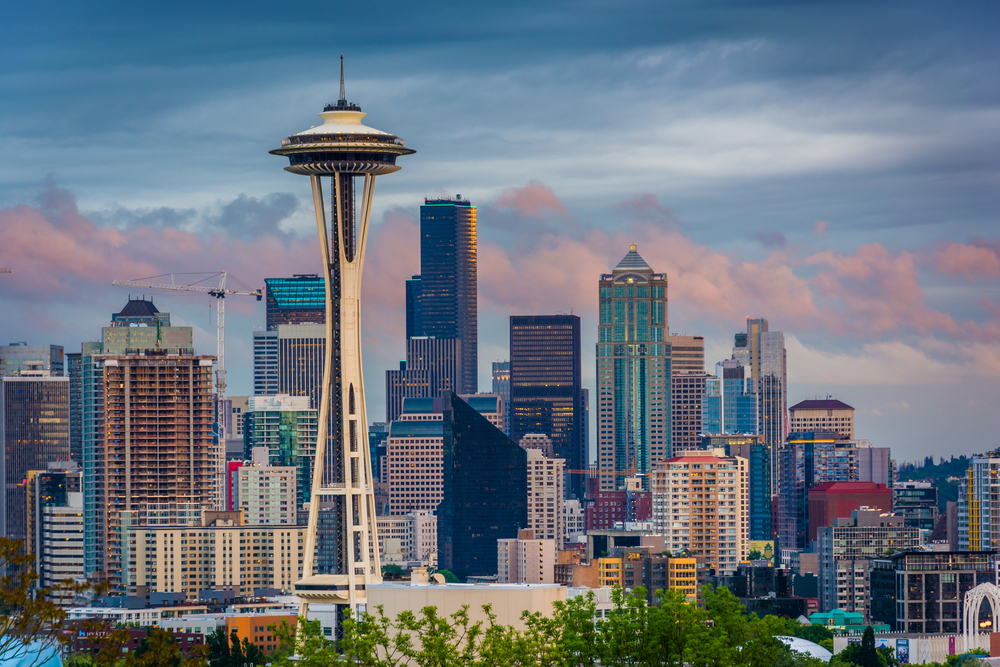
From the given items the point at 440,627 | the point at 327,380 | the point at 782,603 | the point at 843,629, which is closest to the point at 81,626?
the point at 440,627

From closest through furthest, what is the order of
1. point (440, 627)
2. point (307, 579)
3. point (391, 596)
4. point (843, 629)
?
1. point (440, 627)
2. point (391, 596)
3. point (307, 579)
4. point (843, 629)

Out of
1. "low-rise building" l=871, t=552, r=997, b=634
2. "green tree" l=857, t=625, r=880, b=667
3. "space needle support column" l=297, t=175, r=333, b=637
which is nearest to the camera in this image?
"space needle support column" l=297, t=175, r=333, b=637

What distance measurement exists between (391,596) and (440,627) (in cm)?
1161

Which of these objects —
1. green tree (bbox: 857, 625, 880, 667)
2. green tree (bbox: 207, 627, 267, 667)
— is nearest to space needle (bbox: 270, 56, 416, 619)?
green tree (bbox: 207, 627, 267, 667)

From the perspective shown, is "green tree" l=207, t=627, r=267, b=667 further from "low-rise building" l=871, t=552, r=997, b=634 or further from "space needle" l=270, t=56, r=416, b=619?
"low-rise building" l=871, t=552, r=997, b=634

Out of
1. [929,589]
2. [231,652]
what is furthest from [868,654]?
[231,652]

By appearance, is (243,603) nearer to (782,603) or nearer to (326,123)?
(782,603)

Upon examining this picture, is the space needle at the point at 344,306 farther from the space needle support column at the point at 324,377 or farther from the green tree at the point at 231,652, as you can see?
the green tree at the point at 231,652

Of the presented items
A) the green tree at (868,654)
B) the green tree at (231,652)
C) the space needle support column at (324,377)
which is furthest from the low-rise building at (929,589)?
the space needle support column at (324,377)

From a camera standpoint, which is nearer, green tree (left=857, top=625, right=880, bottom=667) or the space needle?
the space needle

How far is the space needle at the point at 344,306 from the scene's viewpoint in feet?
387

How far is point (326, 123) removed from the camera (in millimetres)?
122000

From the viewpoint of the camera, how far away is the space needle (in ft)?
387

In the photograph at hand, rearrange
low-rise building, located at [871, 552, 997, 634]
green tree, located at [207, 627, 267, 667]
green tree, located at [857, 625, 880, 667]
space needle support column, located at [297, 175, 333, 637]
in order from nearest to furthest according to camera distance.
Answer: space needle support column, located at [297, 175, 333, 637] → green tree, located at [207, 627, 267, 667] → green tree, located at [857, 625, 880, 667] → low-rise building, located at [871, 552, 997, 634]
